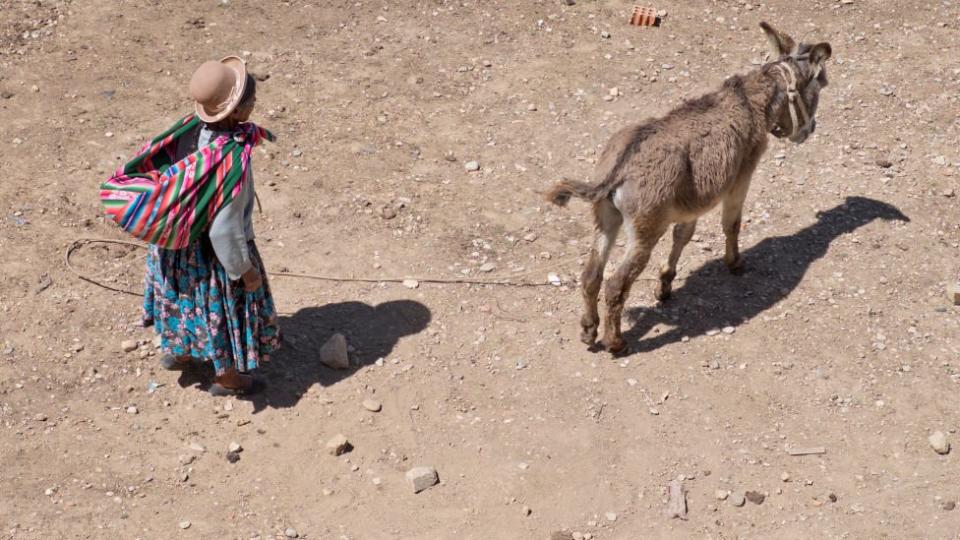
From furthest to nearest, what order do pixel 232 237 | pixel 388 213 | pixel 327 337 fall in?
pixel 388 213 < pixel 327 337 < pixel 232 237

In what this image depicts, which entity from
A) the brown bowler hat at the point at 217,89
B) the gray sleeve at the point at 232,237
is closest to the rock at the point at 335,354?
the gray sleeve at the point at 232,237

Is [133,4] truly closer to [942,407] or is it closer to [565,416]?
[565,416]

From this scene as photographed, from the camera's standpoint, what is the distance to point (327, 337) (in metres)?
6.76

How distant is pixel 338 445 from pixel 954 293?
452 cm

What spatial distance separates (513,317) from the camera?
7020 millimetres

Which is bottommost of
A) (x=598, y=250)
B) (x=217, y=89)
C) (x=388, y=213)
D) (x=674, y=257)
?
(x=388, y=213)

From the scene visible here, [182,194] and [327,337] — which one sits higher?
[182,194]

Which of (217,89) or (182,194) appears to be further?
(182,194)

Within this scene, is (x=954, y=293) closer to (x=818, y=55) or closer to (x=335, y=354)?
(x=818, y=55)

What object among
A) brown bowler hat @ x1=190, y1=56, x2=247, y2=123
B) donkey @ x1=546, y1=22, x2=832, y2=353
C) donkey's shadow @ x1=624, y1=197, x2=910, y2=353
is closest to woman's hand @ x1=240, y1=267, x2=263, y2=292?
brown bowler hat @ x1=190, y1=56, x2=247, y2=123

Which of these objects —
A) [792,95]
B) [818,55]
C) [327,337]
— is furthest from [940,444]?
[327,337]

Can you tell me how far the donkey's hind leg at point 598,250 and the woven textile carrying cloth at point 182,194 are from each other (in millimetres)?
2236

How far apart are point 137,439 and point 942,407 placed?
16.7 ft

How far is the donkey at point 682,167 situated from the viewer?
6066 mm
